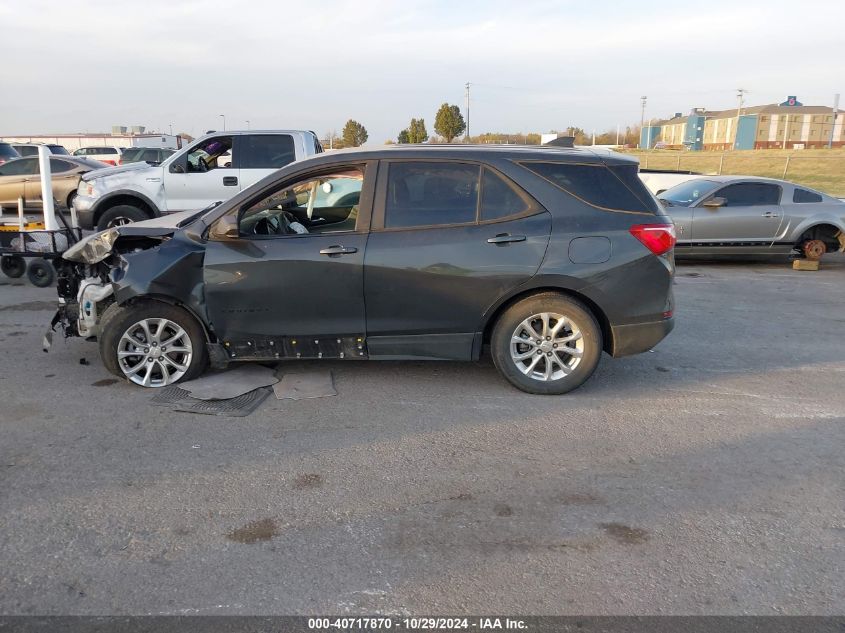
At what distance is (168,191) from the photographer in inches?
431

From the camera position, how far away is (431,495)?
12.4ft

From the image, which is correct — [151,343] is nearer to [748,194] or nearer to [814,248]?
[748,194]

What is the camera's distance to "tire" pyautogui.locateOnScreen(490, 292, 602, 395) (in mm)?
5172

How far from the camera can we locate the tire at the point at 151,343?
5230mm

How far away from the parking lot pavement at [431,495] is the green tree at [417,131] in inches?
1379

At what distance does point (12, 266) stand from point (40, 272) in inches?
37.1

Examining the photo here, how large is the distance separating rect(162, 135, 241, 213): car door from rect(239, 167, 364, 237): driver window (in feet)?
17.4

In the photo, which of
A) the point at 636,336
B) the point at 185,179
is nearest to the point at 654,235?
the point at 636,336

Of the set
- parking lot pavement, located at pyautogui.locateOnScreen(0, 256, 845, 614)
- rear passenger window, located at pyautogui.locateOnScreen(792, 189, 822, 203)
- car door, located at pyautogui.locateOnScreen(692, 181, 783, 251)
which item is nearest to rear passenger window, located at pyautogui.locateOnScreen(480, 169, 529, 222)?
parking lot pavement, located at pyautogui.locateOnScreen(0, 256, 845, 614)

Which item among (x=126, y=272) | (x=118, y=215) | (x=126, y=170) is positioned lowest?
(x=126, y=272)

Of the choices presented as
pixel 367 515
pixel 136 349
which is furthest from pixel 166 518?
pixel 136 349

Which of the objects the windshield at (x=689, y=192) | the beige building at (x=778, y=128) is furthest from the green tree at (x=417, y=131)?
the beige building at (x=778, y=128)

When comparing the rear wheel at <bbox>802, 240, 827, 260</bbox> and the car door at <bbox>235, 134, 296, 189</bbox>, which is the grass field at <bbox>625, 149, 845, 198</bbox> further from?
the car door at <bbox>235, 134, 296, 189</bbox>

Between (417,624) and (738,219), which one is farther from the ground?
(738,219)
